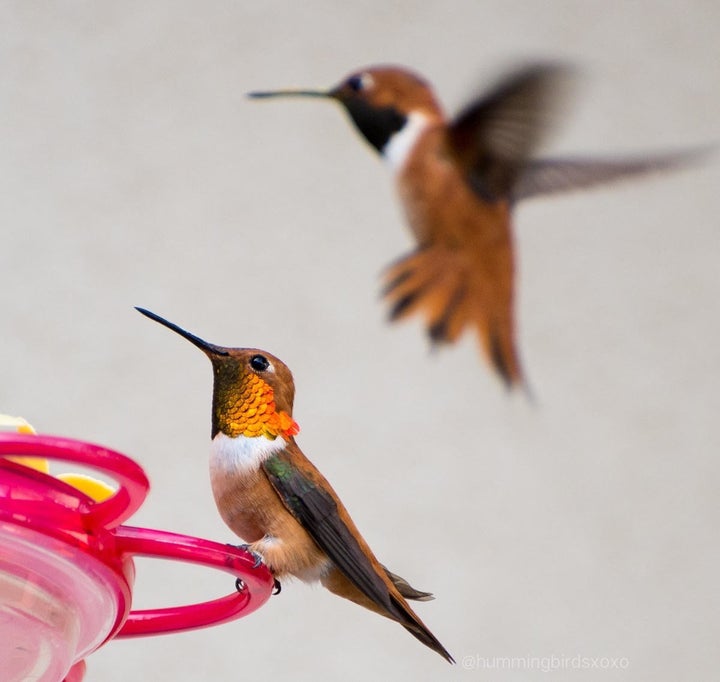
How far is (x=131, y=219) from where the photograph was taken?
6.86ft

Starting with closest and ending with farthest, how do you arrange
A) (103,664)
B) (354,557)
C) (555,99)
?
(354,557) < (555,99) < (103,664)

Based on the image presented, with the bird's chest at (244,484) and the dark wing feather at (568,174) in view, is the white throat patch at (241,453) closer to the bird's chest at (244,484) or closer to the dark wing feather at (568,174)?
the bird's chest at (244,484)

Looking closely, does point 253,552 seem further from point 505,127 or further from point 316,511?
point 505,127

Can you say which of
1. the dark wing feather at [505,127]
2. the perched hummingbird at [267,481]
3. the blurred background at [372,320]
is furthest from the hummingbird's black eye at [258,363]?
the blurred background at [372,320]

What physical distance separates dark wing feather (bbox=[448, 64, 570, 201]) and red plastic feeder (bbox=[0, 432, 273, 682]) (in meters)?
0.68

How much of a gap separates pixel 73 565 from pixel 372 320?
1423mm

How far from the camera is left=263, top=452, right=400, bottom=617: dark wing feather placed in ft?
2.64

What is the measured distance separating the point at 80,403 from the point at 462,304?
2.25 ft

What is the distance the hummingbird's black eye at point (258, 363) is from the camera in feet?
2.78

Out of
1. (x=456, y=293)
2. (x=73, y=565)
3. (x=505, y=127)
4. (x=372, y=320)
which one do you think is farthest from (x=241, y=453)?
(x=372, y=320)

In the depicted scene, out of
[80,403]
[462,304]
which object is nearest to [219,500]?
[462,304]

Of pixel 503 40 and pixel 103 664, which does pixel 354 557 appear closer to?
pixel 103 664

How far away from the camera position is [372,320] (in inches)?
84.9

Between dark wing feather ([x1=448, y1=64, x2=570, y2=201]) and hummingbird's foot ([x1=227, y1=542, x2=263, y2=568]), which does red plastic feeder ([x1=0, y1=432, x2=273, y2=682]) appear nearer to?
hummingbird's foot ([x1=227, y1=542, x2=263, y2=568])
